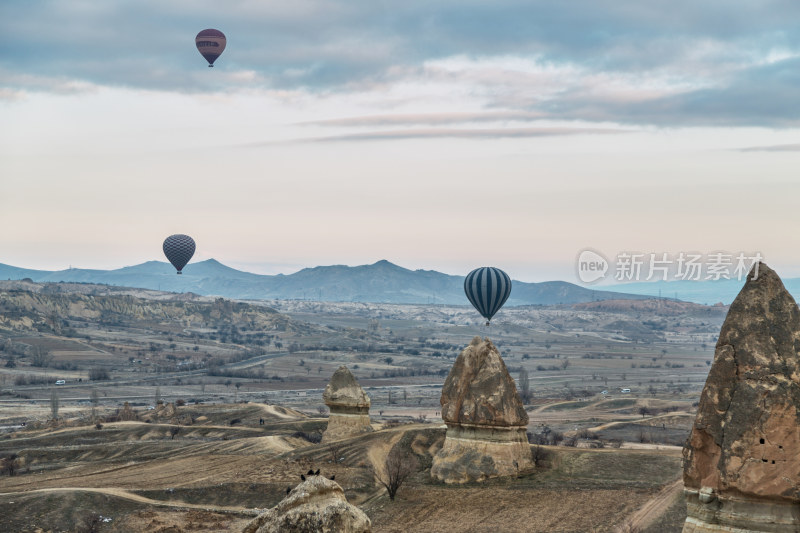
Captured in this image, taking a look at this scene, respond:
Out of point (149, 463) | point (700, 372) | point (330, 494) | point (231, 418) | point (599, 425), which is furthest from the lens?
point (700, 372)

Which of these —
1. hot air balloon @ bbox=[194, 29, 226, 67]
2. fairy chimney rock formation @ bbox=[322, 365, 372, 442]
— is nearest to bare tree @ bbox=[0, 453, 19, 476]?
fairy chimney rock formation @ bbox=[322, 365, 372, 442]

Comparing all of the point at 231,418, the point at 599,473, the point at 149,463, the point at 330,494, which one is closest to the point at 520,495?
the point at 599,473

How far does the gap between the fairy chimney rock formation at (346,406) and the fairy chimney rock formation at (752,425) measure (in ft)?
107

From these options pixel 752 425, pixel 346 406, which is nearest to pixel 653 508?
pixel 752 425

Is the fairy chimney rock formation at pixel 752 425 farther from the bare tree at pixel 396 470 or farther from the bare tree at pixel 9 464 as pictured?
the bare tree at pixel 9 464

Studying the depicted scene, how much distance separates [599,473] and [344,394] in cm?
1921

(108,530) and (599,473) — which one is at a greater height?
(599,473)

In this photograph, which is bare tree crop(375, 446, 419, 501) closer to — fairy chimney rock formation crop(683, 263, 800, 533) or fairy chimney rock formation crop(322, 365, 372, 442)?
fairy chimney rock formation crop(322, 365, 372, 442)

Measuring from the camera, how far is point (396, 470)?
1570 inches

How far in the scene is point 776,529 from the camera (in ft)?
71.8

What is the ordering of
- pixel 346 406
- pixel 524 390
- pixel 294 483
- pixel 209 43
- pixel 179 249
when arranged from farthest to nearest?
pixel 179 249 < pixel 524 390 < pixel 209 43 < pixel 346 406 < pixel 294 483

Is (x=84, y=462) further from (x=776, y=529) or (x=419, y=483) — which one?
(x=776, y=529)

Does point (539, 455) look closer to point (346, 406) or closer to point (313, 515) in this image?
point (346, 406)

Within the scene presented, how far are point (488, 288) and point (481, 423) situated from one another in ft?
152
